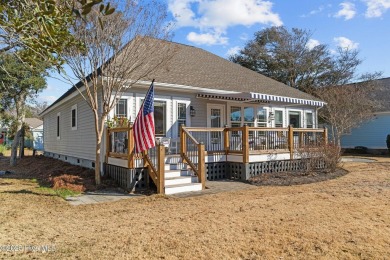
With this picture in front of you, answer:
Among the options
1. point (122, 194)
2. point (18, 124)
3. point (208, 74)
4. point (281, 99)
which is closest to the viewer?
point (122, 194)

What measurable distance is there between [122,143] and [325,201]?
6183 millimetres

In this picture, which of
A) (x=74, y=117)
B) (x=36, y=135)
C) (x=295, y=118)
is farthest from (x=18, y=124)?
(x=36, y=135)

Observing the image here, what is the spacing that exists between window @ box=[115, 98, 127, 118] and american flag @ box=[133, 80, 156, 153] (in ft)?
10.1

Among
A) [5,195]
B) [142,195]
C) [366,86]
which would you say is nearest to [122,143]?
[142,195]

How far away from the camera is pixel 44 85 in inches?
885

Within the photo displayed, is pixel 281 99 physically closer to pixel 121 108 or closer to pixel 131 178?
pixel 121 108

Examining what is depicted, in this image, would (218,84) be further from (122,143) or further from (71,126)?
(71,126)

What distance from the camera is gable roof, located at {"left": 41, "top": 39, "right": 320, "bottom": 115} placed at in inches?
497

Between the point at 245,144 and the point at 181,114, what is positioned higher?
the point at 181,114

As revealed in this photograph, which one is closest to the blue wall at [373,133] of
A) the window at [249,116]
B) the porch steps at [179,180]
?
the window at [249,116]

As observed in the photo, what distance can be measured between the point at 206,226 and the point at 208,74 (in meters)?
10.4

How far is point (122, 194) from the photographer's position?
8.81 m

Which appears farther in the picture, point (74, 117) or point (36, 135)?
point (36, 135)

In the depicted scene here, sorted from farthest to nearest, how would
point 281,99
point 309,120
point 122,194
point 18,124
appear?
point 18,124 → point 309,120 → point 281,99 → point 122,194
